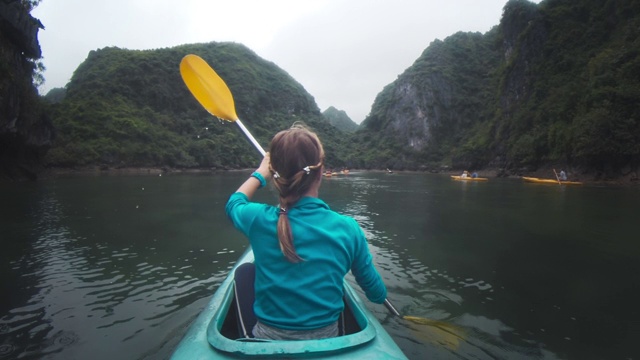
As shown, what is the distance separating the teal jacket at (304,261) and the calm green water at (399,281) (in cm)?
259

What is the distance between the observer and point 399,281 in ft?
20.0

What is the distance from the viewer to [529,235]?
31.1 ft

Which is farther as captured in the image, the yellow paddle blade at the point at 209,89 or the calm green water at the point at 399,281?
the yellow paddle blade at the point at 209,89

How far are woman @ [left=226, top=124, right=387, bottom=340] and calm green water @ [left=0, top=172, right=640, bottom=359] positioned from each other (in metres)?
2.59

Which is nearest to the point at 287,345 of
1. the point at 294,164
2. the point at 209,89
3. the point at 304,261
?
the point at 304,261

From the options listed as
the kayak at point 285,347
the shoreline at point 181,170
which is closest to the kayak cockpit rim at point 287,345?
the kayak at point 285,347

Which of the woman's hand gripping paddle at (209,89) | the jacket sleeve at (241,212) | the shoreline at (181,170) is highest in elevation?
the woman's hand gripping paddle at (209,89)

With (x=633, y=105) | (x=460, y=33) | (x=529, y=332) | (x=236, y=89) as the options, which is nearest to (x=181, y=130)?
(x=236, y=89)

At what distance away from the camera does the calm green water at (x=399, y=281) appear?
13.2 feet

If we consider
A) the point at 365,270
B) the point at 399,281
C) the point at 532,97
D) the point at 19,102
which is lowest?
the point at 399,281

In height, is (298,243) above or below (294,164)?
below

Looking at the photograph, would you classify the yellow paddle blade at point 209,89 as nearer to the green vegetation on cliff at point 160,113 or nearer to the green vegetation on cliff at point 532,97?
the green vegetation on cliff at point 532,97

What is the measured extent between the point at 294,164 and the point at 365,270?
0.67 m

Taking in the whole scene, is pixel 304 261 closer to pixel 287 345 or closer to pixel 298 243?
pixel 298 243
